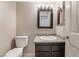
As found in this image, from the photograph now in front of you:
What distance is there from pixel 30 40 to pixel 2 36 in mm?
409

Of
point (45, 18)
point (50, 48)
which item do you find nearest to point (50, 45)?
point (50, 48)

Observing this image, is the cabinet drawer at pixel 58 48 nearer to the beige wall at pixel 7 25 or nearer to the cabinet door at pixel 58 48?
the cabinet door at pixel 58 48

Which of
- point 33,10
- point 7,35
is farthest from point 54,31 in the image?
point 7,35

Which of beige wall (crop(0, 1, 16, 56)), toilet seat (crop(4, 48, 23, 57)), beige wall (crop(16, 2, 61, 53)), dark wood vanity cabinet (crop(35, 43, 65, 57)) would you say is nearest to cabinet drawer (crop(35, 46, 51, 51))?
dark wood vanity cabinet (crop(35, 43, 65, 57))

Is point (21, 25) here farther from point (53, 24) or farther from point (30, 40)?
point (53, 24)

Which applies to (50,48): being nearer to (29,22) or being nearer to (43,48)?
(43,48)

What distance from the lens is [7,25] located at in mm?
1483

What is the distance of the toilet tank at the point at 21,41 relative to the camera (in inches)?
62.3

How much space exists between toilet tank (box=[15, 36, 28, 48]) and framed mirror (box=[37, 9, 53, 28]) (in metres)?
0.31

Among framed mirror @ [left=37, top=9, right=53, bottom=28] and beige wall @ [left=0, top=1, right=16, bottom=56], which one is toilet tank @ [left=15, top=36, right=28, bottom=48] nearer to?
beige wall @ [left=0, top=1, right=16, bottom=56]

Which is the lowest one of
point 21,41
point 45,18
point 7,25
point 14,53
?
point 14,53

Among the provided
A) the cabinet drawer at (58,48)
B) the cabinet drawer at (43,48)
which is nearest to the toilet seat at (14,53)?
the cabinet drawer at (43,48)

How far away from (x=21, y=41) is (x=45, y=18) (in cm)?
51

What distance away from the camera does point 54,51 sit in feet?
5.56
